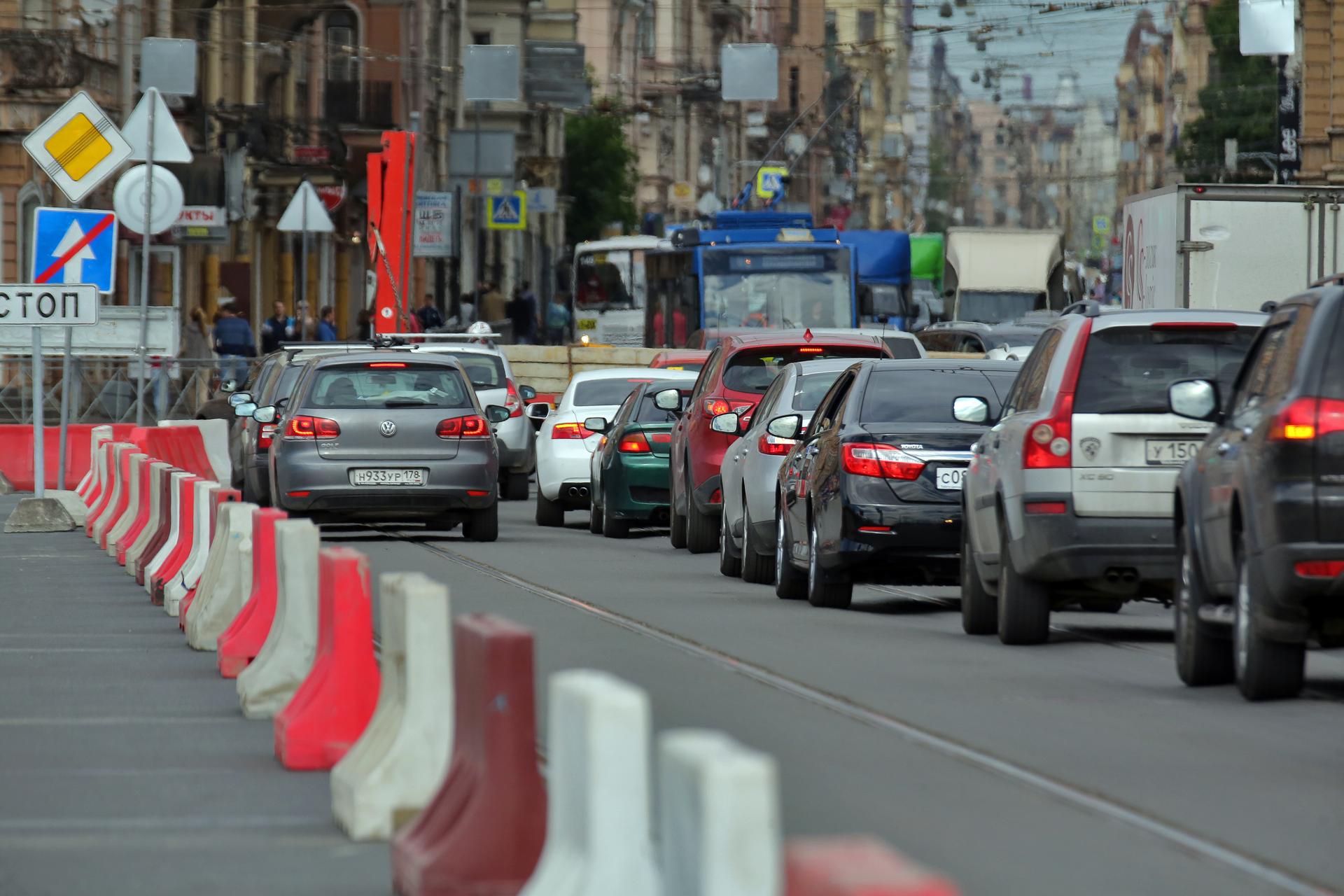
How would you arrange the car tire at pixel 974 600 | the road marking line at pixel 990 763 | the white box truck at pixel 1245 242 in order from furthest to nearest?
1. the white box truck at pixel 1245 242
2. the car tire at pixel 974 600
3. the road marking line at pixel 990 763

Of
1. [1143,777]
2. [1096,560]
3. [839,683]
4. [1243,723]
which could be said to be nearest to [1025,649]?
[1096,560]

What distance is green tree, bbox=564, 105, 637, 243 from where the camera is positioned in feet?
296

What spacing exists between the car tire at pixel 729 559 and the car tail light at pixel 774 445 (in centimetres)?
106

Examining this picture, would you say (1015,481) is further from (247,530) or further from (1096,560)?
(247,530)

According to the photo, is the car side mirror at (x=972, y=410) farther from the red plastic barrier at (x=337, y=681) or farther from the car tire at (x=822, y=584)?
the red plastic barrier at (x=337, y=681)

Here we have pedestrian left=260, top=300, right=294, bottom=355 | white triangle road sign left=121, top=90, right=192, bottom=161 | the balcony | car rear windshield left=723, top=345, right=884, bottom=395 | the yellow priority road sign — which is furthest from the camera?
the balcony

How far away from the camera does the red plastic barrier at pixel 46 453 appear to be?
2934 cm

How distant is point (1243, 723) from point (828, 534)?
5291 mm

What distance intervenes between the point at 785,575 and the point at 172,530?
3.56 m

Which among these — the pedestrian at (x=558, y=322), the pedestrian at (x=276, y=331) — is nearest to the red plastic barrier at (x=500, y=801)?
the pedestrian at (x=276, y=331)

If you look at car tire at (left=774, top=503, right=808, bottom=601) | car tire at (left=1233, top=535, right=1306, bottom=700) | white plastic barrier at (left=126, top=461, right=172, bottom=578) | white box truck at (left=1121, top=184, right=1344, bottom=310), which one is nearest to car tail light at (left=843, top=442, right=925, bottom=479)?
car tire at (left=774, top=503, right=808, bottom=601)

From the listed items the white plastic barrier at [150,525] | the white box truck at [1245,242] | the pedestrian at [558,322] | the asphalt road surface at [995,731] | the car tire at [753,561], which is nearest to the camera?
the asphalt road surface at [995,731]

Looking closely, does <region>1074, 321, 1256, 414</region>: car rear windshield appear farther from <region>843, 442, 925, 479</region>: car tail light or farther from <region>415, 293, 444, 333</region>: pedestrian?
<region>415, 293, 444, 333</region>: pedestrian

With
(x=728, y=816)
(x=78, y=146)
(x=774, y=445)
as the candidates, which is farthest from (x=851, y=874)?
(x=78, y=146)
